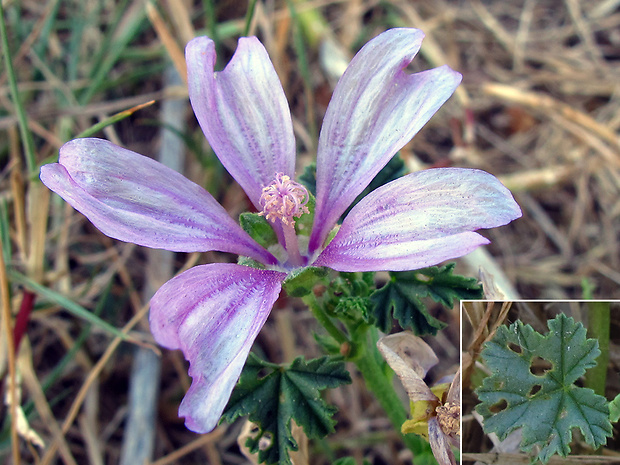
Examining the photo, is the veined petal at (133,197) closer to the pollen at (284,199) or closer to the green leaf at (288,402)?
the pollen at (284,199)

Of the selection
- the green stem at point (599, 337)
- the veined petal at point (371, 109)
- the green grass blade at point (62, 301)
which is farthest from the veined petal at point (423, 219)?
the green grass blade at point (62, 301)

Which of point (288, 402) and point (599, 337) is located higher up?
point (599, 337)

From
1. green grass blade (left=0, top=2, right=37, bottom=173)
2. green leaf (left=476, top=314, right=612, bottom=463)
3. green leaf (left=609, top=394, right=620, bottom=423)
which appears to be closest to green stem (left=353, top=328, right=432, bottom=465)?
green leaf (left=476, top=314, right=612, bottom=463)

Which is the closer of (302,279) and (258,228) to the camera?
(302,279)

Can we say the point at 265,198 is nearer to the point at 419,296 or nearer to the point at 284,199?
the point at 284,199

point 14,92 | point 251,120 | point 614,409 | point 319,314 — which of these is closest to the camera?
point 614,409

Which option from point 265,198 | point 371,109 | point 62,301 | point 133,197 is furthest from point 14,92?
point 371,109
